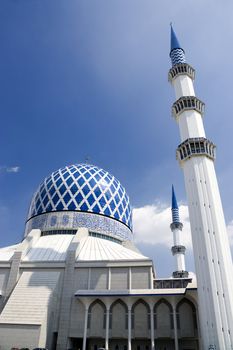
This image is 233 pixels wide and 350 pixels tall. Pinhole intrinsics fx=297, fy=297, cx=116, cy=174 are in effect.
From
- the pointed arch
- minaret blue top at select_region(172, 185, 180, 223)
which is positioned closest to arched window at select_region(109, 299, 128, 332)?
the pointed arch

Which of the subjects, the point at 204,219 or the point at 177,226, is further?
the point at 177,226

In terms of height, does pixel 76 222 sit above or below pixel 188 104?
below

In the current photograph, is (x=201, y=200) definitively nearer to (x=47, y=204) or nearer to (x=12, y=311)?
(x=12, y=311)

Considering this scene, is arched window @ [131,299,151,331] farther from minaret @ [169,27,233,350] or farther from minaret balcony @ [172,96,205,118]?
minaret balcony @ [172,96,205,118]

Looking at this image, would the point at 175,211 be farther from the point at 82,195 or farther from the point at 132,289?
the point at 132,289

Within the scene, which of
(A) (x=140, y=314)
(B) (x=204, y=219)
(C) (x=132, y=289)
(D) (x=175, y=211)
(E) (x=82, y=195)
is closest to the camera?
(B) (x=204, y=219)

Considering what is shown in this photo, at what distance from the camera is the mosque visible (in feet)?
44.1

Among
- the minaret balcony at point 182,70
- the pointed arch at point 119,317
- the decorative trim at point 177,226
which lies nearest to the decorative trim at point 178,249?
the decorative trim at point 177,226

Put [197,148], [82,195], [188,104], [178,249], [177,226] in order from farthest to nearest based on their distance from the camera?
1. [177,226]
2. [178,249]
3. [82,195]
4. [188,104]
5. [197,148]

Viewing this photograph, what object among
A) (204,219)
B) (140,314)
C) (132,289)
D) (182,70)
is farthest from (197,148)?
(140,314)

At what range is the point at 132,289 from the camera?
55.2 ft

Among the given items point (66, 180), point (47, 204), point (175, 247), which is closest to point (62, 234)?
point (47, 204)

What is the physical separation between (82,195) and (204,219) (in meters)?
13.8

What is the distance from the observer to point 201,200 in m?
15.2
